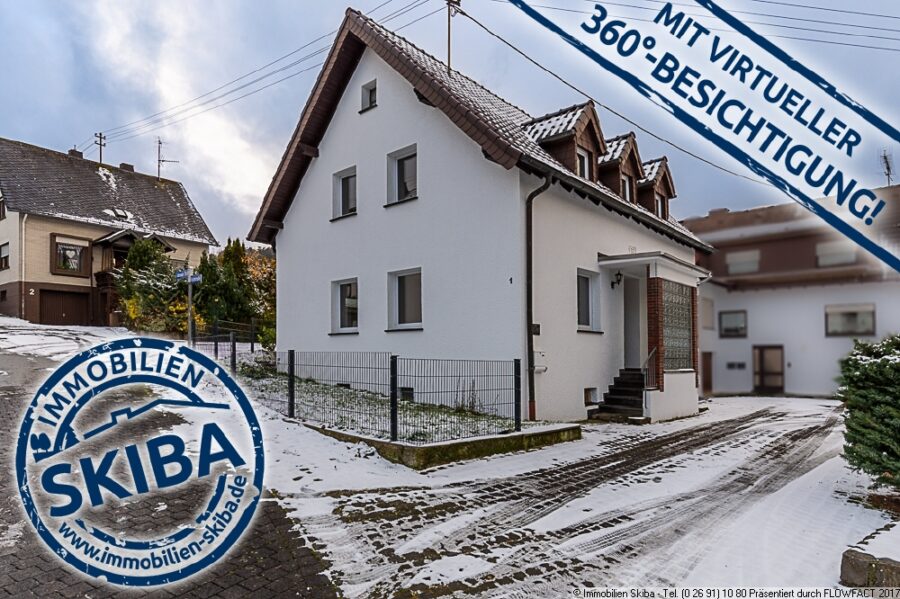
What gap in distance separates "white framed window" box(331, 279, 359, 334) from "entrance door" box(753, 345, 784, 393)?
12.2 meters

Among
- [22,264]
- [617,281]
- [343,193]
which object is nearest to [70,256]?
[22,264]

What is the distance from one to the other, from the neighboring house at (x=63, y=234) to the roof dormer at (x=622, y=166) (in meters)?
20.0

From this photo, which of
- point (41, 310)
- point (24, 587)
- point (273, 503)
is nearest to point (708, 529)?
point (273, 503)

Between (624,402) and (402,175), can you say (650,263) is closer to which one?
(624,402)

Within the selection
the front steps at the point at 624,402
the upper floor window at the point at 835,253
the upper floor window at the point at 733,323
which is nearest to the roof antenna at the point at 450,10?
the front steps at the point at 624,402

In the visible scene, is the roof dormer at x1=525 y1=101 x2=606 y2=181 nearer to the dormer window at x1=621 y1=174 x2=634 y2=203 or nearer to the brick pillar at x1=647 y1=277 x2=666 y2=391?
the dormer window at x1=621 y1=174 x2=634 y2=203

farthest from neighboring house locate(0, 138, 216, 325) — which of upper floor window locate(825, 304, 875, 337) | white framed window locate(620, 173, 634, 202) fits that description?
upper floor window locate(825, 304, 875, 337)

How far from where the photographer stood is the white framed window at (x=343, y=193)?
1377 cm

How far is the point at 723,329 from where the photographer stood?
1508 mm

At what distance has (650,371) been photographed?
468 inches

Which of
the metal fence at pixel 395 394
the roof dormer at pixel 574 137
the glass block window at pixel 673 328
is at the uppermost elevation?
the roof dormer at pixel 574 137

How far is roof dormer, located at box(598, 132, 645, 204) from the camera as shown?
13391 mm

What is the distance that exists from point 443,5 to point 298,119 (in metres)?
4.61

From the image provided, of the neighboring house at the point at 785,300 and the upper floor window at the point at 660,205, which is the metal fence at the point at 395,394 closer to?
the neighboring house at the point at 785,300
